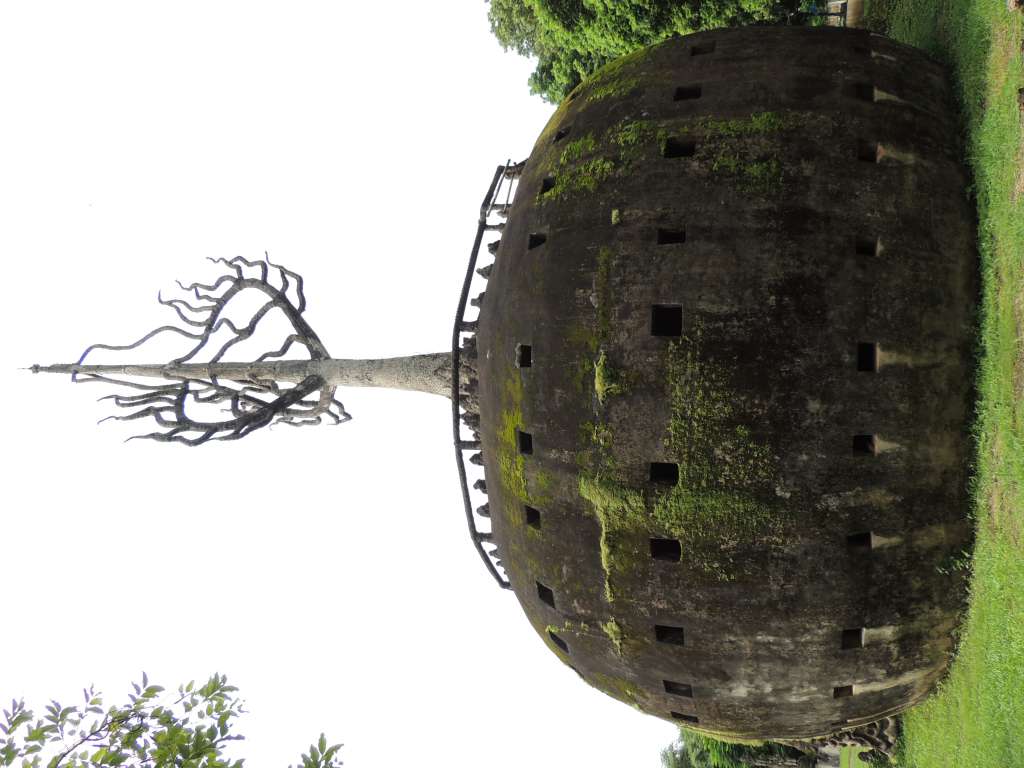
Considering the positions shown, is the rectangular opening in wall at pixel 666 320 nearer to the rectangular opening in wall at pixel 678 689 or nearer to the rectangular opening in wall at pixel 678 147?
the rectangular opening in wall at pixel 678 147

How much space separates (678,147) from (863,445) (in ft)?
15.2

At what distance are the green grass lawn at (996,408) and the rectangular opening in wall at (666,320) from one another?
13.1 ft

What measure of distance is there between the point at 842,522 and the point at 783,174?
446 cm

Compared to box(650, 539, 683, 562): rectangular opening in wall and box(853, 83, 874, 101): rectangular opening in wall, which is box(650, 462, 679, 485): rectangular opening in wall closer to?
box(650, 539, 683, 562): rectangular opening in wall

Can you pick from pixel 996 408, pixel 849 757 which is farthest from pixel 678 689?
pixel 849 757

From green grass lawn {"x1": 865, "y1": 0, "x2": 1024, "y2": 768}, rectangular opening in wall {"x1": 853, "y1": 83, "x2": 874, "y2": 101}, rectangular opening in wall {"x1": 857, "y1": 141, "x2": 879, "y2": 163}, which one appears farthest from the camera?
rectangular opening in wall {"x1": 853, "y1": 83, "x2": 874, "y2": 101}

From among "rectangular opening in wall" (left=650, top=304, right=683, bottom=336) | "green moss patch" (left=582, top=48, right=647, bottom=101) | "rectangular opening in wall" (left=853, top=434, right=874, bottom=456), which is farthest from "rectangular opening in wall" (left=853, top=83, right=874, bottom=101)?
"rectangular opening in wall" (left=853, top=434, right=874, bottom=456)

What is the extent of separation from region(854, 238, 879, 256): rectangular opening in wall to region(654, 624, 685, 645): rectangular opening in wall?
553 centimetres

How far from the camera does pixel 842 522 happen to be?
1016 centimetres

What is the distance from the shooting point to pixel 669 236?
1069 cm

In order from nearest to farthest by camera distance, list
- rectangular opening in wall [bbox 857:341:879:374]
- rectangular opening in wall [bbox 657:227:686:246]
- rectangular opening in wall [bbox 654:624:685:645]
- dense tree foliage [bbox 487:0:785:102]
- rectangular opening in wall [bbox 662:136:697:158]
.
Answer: rectangular opening in wall [bbox 857:341:879:374]
rectangular opening in wall [bbox 657:227:686:246]
rectangular opening in wall [bbox 662:136:697:158]
rectangular opening in wall [bbox 654:624:685:645]
dense tree foliage [bbox 487:0:785:102]

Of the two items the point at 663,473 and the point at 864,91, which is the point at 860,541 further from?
the point at 864,91

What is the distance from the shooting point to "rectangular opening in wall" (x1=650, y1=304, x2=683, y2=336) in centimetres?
1035

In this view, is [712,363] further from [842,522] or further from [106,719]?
[106,719]
